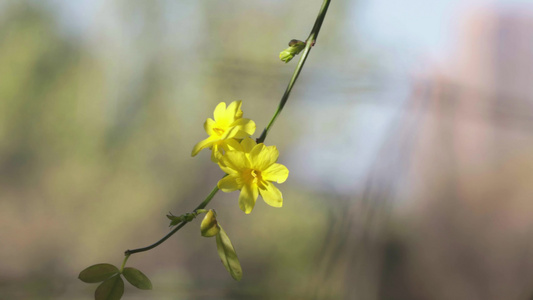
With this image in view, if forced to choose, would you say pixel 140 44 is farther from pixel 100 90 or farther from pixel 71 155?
pixel 71 155

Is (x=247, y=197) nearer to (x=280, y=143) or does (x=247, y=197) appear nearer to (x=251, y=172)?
(x=251, y=172)

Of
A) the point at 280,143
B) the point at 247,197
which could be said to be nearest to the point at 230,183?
the point at 247,197

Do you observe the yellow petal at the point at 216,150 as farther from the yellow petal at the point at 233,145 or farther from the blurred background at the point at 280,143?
the blurred background at the point at 280,143

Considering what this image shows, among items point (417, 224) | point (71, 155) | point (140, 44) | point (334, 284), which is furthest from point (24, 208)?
point (417, 224)

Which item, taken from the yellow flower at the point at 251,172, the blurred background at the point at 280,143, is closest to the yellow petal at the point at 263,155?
the yellow flower at the point at 251,172

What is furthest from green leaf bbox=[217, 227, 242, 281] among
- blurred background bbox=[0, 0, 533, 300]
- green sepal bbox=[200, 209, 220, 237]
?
blurred background bbox=[0, 0, 533, 300]

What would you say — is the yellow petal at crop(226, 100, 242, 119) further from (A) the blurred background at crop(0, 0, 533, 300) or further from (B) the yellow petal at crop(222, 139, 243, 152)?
(A) the blurred background at crop(0, 0, 533, 300)
